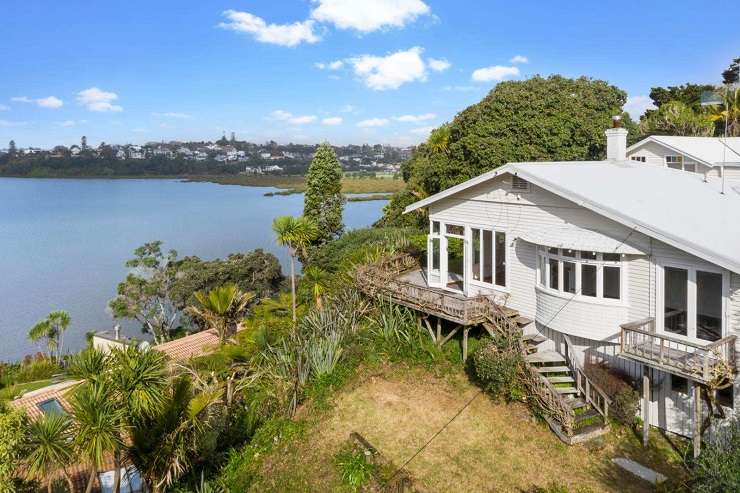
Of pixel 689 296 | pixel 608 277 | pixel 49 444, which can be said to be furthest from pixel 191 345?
pixel 689 296

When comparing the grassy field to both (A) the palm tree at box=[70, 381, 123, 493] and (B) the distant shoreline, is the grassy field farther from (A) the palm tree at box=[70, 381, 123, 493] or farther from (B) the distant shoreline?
(A) the palm tree at box=[70, 381, 123, 493]

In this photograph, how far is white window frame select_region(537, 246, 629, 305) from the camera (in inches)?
493

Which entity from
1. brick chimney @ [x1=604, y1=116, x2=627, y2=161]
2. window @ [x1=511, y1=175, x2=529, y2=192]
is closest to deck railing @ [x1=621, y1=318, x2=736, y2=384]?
window @ [x1=511, y1=175, x2=529, y2=192]

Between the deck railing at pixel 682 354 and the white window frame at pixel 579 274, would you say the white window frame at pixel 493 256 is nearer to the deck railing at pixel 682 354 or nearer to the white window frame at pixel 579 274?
the white window frame at pixel 579 274

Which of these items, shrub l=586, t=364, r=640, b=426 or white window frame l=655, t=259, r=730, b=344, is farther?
shrub l=586, t=364, r=640, b=426

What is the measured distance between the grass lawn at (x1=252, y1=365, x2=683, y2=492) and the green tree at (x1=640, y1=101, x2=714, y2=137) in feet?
117

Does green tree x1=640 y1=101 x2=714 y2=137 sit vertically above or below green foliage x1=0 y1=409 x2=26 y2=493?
above

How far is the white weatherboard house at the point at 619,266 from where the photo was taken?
11.0 m

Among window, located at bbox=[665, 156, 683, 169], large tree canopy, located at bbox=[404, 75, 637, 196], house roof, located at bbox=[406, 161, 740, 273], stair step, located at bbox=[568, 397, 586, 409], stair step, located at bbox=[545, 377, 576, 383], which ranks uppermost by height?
large tree canopy, located at bbox=[404, 75, 637, 196]

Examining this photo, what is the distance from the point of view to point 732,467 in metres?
→ 8.09

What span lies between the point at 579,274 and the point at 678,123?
35.7 metres

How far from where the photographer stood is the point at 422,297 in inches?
637

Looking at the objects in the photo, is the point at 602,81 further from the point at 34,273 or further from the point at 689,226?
the point at 34,273

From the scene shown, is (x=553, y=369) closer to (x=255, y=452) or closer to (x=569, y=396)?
(x=569, y=396)
